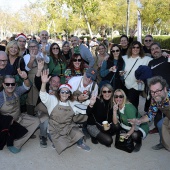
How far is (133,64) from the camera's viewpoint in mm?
5062

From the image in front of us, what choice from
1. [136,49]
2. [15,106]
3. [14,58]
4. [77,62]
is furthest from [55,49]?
[136,49]

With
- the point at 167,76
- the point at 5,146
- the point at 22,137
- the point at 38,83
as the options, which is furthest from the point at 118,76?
the point at 5,146

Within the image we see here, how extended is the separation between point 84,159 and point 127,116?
1.12 m

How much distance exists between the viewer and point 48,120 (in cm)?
438

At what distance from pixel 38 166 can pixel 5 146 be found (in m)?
1.01

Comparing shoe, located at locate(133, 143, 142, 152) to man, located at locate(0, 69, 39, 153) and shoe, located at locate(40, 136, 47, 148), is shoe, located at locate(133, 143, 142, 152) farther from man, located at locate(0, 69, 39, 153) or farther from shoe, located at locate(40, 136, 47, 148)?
man, located at locate(0, 69, 39, 153)

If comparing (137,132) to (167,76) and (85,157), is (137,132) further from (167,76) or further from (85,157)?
(167,76)

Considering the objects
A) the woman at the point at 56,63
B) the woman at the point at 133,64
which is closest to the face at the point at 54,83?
the woman at the point at 56,63

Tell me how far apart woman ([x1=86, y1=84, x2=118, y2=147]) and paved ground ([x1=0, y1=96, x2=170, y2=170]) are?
220mm

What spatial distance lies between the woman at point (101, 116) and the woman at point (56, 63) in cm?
127

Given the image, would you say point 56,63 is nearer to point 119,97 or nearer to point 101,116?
point 101,116

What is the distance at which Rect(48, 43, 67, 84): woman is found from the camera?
5276 mm

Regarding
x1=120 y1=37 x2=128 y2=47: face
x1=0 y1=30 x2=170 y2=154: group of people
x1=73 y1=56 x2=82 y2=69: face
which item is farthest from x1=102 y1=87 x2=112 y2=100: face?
x1=120 y1=37 x2=128 y2=47: face

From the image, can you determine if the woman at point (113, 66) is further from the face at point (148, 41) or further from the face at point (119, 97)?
the face at point (148, 41)
